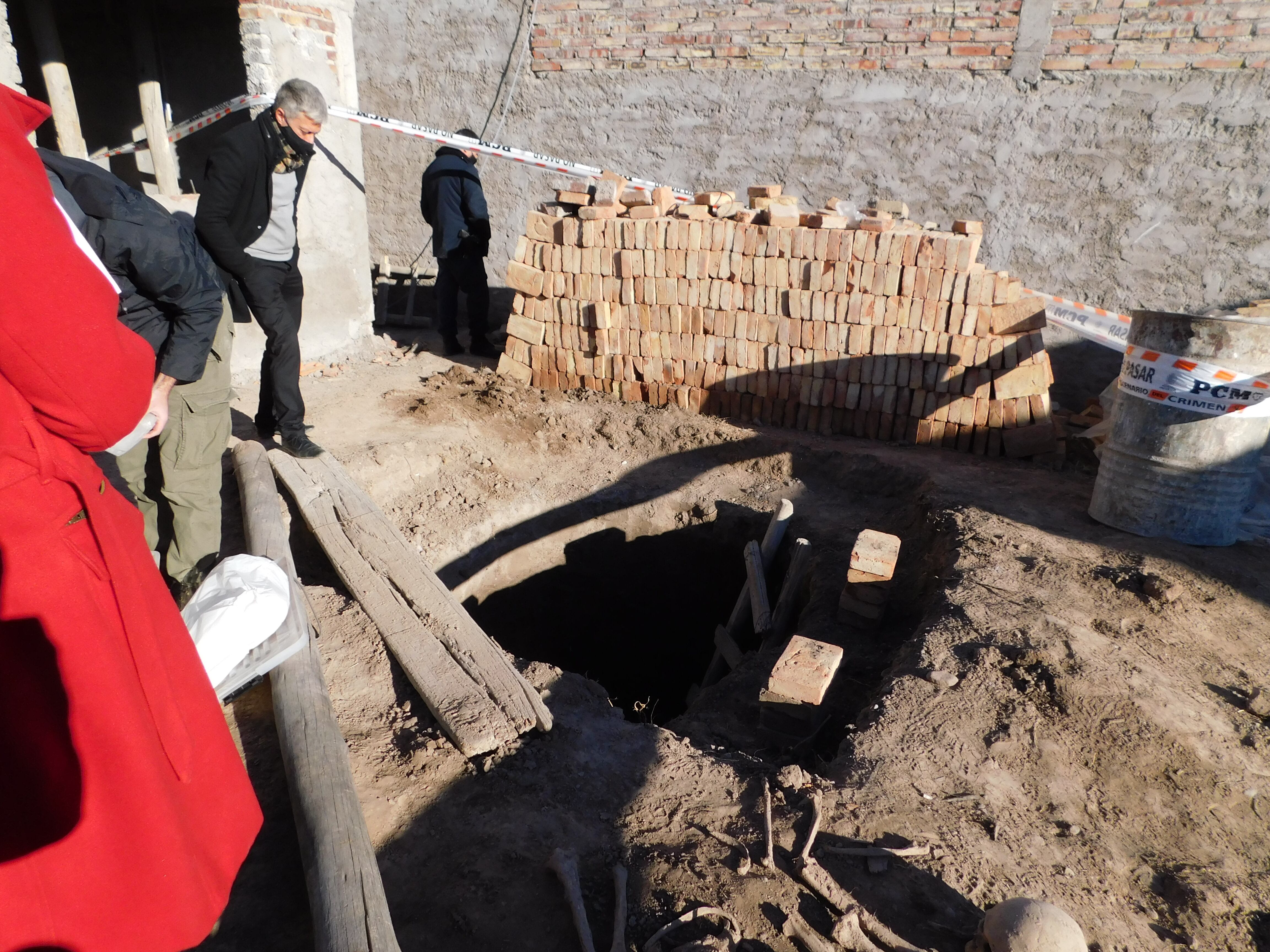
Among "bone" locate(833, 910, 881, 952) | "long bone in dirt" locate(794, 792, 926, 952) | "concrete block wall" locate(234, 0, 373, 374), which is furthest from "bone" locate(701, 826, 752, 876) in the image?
"concrete block wall" locate(234, 0, 373, 374)

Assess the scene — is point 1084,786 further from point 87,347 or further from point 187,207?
point 187,207

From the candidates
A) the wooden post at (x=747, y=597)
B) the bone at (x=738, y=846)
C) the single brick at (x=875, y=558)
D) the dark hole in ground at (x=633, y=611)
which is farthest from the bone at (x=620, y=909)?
the dark hole in ground at (x=633, y=611)

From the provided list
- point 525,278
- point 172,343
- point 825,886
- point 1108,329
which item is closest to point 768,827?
point 825,886

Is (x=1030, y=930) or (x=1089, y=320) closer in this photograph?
(x=1030, y=930)

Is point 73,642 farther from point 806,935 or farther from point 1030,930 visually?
point 1030,930

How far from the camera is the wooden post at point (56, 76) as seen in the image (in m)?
6.02

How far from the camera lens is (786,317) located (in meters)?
5.57

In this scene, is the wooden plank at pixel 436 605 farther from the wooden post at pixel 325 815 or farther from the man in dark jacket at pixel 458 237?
the man in dark jacket at pixel 458 237

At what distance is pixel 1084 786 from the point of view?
2.59 m

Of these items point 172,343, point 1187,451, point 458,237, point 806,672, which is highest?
point 172,343

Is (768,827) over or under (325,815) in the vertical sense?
under

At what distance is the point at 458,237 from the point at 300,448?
10.4ft

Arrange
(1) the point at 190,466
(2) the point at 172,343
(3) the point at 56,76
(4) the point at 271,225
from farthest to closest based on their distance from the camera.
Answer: (3) the point at 56,76 → (4) the point at 271,225 → (1) the point at 190,466 → (2) the point at 172,343

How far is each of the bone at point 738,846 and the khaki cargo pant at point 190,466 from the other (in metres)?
2.41
